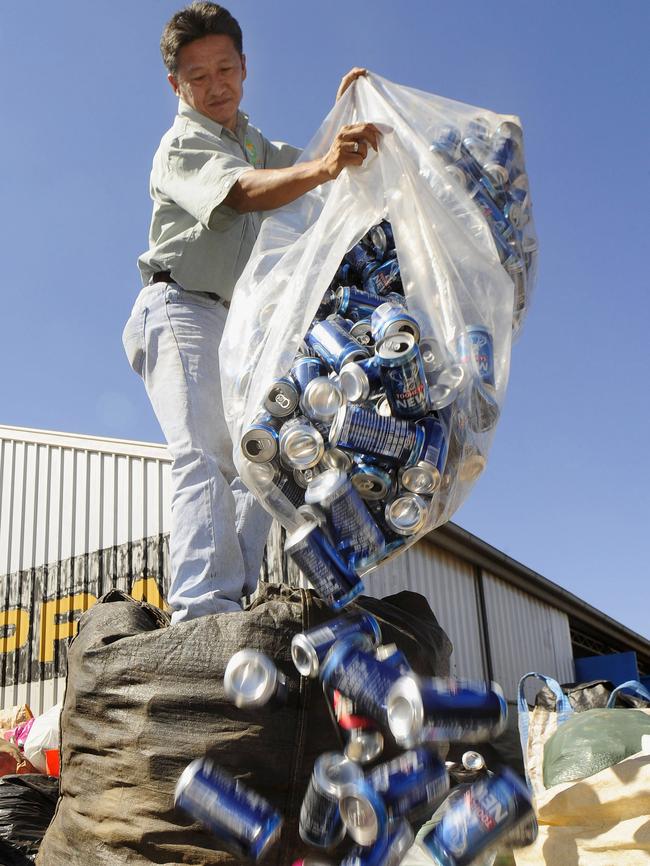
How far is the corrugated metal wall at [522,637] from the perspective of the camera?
355 inches

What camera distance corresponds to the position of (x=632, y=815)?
71.7 inches

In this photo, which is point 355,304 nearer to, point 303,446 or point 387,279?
point 387,279

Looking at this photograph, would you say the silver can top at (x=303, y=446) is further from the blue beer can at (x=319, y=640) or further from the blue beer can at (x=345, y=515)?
the blue beer can at (x=319, y=640)

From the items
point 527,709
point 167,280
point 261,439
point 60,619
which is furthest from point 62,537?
point 261,439

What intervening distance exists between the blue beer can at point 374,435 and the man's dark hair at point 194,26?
1.23m

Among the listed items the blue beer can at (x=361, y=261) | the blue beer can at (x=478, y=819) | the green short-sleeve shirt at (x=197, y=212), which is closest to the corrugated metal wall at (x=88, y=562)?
the green short-sleeve shirt at (x=197, y=212)

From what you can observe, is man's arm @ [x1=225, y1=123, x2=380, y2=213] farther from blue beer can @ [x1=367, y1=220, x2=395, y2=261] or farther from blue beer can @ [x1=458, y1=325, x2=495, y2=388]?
blue beer can @ [x1=458, y1=325, x2=495, y2=388]

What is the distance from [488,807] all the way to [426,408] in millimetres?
814

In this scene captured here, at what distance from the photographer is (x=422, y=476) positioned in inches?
70.3

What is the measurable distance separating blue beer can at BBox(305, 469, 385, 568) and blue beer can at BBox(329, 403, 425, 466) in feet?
0.27

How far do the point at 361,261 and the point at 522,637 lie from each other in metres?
8.39

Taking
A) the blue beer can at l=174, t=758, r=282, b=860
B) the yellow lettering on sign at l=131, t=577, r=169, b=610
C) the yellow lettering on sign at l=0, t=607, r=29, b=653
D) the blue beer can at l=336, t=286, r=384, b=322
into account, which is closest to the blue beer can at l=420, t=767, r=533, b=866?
the blue beer can at l=174, t=758, r=282, b=860

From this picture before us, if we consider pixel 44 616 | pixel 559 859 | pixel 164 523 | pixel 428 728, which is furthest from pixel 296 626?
pixel 44 616

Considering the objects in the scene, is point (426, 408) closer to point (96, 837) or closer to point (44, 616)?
point (96, 837)
